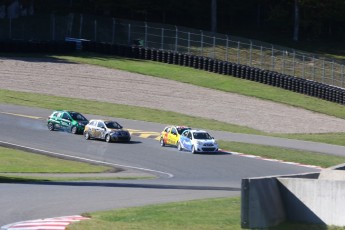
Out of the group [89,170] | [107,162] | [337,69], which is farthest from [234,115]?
[89,170]

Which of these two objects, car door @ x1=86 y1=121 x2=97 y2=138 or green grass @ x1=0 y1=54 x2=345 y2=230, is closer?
green grass @ x1=0 y1=54 x2=345 y2=230

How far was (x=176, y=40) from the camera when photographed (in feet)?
249

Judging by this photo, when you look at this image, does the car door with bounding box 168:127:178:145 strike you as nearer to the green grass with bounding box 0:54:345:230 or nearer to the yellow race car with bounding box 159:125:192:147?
the yellow race car with bounding box 159:125:192:147

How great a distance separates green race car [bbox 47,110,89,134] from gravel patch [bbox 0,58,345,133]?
11.0m

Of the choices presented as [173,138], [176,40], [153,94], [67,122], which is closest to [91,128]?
[67,122]

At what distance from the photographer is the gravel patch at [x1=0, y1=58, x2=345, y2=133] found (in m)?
59.5

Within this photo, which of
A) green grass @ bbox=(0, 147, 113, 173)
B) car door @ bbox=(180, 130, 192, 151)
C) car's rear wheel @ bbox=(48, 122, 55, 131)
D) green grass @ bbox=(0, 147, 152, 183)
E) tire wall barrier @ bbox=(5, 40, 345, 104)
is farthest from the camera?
tire wall barrier @ bbox=(5, 40, 345, 104)

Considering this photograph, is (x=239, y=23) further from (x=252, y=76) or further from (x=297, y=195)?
(x=297, y=195)

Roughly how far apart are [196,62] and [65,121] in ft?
78.8

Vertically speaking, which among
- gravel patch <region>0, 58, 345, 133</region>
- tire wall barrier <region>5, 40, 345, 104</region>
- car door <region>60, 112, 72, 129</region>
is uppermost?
tire wall barrier <region>5, 40, 345, 104</region>

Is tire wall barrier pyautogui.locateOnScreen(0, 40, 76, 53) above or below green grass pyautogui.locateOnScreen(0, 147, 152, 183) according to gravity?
above

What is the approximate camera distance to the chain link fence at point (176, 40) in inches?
2776

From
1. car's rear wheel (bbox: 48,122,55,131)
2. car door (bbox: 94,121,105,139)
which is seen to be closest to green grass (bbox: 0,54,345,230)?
car door (bbox: 94,121,105,139)

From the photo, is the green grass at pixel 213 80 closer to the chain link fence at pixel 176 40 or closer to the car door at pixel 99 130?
the chain link fence at pixel 176 40
